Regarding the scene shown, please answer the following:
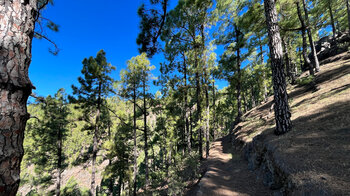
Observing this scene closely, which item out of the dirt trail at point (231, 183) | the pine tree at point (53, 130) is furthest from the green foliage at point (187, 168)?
the pine tree at point (53, 130)

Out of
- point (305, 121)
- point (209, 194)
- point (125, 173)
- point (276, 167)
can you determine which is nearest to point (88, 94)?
point (125, 173)

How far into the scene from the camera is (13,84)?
3.78ft

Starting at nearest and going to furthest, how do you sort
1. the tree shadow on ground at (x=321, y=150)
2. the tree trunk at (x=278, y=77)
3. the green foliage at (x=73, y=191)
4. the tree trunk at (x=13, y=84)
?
the tree trunk at (x=13, y=84)
the tree shadow on ground at (x=321, y=150)
the tree trunk at (x=278, y=77)
the green foliage at (x=73, y=191)

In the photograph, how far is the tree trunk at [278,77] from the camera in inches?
214

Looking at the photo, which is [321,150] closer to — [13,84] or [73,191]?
[13,84]

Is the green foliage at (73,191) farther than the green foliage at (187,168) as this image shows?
Yes

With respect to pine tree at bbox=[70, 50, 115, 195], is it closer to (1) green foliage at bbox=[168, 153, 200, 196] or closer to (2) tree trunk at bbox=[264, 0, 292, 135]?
(1) green foliage at bbox=[168, 153, 200, 196]

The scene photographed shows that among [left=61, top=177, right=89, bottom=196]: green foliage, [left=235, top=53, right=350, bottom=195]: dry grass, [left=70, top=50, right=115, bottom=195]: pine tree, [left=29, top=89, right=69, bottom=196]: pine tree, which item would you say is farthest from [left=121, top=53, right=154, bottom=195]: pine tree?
[left=61, top=177, right=89, bottom=196]: green foliage

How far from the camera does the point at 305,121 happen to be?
5.75 m

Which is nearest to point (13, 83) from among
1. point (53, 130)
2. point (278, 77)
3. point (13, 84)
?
point (13, 84)

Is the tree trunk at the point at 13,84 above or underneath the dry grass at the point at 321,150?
above

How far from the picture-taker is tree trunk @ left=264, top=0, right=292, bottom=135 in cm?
545

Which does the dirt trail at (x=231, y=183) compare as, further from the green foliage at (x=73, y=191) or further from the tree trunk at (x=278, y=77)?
the green foliage at (x=73, y=191)

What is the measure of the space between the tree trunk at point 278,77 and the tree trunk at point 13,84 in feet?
23.3
